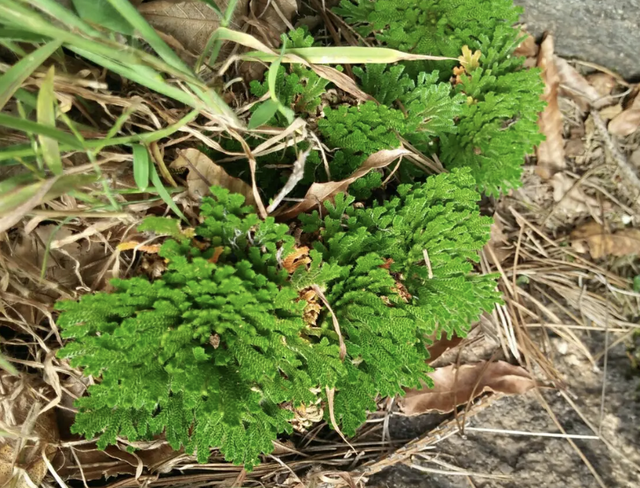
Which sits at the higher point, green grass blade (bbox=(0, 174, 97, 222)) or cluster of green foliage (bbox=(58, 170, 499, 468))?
green grass blade (bbox=(0, 174, 97, 222))

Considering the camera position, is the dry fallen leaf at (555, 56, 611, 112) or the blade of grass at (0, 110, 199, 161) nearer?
the blade of grass at (0, 110, 199, 161)

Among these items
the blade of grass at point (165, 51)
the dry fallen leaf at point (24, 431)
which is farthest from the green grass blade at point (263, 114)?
the dry fallen leaf at point (24, 431)

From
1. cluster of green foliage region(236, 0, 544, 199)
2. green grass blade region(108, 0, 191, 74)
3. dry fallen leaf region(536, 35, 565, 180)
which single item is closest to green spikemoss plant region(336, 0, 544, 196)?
cluster of green foliage region(236, 0, 544, 199)

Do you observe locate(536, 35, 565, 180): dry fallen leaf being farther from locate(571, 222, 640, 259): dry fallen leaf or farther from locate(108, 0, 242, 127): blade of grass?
locate(108, 0, 242, 127): blade of grass

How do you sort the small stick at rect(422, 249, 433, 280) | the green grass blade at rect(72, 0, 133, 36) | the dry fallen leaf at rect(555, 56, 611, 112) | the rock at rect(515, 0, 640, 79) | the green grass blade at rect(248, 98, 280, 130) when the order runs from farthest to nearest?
the dry fallen leaf at rect(555, 56, 611, 112), the rock at rect(515, 0, 640, 79), the small stick at rect(422, 249, 433, 280), the green grass blade at rect(248, 98, 280, 130), the green grass blade at rect(72, 0, 133, 36)

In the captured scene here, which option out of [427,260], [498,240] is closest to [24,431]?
[427,260]

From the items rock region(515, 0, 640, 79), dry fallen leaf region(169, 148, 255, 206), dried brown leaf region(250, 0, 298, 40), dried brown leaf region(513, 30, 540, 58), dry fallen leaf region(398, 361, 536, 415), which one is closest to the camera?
dry fallen leaf region(169, 148, 255, 206)

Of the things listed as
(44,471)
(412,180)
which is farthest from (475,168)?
(44,471)
